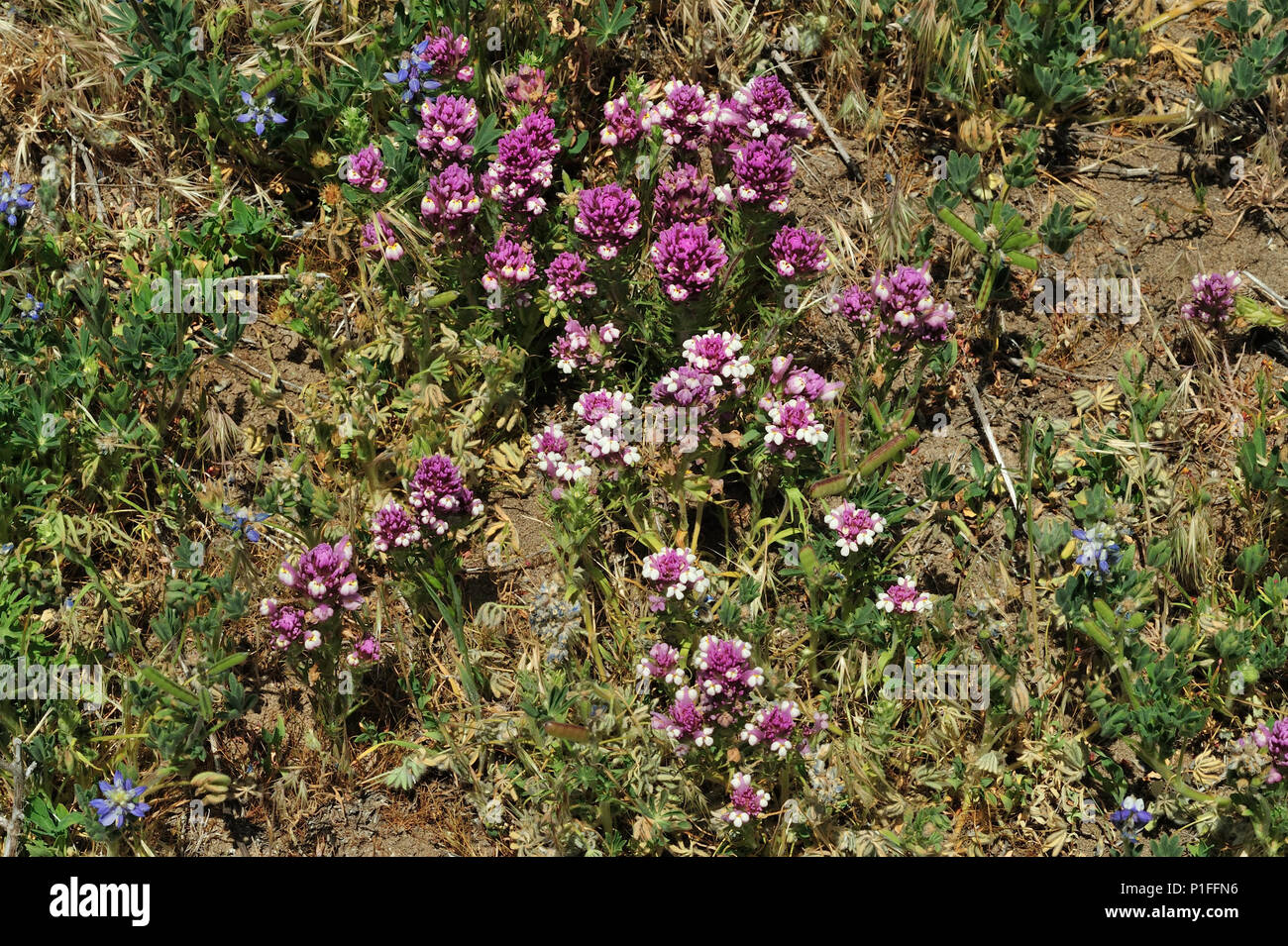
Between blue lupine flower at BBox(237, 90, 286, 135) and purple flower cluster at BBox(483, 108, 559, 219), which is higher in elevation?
blue lupine flower at BBox(237, 90, 286, 135)

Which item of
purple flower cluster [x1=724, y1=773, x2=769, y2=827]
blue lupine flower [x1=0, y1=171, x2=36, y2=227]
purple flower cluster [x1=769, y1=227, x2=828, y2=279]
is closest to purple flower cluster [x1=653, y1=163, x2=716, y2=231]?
purple flower cluster [x1=769, y1=227, x2=828, y2=279]

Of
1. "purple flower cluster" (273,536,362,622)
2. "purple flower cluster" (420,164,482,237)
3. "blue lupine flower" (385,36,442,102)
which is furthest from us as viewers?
"blue lupine flower" (385,36,442,102)

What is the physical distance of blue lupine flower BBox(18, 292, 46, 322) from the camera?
17.6 feet

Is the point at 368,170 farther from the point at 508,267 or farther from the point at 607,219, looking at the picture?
the point at 607,219

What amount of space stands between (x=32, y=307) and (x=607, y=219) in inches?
99.6

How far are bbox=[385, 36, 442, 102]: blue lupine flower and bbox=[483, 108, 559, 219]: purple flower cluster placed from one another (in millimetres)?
573

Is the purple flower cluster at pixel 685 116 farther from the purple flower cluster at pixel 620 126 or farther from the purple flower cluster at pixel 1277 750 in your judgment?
the purple flower cluster at pixel 1277 750

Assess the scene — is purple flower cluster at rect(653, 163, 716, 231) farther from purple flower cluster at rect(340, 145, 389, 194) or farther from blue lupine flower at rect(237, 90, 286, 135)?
blue lupine flower at rect(237, 90, 286, 135)

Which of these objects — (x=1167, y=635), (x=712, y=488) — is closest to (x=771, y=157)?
(x=712, y=488)

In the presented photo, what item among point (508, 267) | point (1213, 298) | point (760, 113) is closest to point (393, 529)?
point (508, 267)

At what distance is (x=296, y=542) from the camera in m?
5.36

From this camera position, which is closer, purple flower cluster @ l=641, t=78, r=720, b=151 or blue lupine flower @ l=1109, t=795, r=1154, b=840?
blue lupine flower @ l=1109, t=795, r=1154, b=840

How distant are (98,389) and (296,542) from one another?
1.13m

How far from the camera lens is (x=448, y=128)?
213 inches
